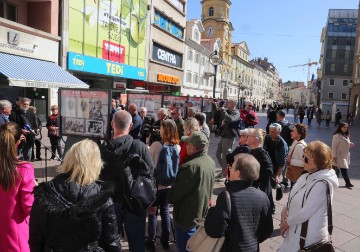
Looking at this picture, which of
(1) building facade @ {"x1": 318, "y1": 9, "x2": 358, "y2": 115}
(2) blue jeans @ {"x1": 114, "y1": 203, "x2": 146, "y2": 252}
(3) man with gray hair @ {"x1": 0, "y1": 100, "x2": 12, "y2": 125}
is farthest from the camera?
(1) building facade @ {"x1": 318, "y1": 9, "x2": 358, "y2": 115}

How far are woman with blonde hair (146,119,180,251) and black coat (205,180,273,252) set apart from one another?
1.53 metres

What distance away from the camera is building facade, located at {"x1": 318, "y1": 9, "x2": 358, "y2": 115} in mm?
65062

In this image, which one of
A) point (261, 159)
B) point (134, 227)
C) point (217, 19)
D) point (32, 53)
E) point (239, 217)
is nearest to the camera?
point (239, 217)

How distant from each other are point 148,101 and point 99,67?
11542 mm

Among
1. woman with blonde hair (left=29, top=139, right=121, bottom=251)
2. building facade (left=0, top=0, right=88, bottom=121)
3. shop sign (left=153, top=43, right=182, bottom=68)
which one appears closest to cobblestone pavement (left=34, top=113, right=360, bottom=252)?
woman with blonde hair (left=29, top=139, right=121, bottom=251)

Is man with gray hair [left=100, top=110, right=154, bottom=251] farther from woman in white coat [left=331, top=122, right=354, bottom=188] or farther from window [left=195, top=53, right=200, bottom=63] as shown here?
window [left=195, top=53, right=200, bottom=63]

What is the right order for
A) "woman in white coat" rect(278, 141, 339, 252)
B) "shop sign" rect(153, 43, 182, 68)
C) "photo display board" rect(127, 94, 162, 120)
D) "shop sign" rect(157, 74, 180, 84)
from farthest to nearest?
1. "shop sign" rect(157, 74, 180, 84)
2. "shop sign" rect(153, 43, 182, 68)
3. "photo display board" rect(127, 94, 162, 120)
4. "woman in white coat" rect(278, 141, 339, 252)

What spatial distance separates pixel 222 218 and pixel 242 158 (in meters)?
0.55

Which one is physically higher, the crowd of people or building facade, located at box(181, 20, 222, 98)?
building facade, located at box(181, 20, 222, 98)

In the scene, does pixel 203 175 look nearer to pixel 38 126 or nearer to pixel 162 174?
pixel 162 174

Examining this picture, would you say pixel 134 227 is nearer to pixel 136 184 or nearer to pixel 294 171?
pixel 136 184

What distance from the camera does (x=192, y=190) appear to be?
133 inches

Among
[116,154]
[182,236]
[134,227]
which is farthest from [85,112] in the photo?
[182,236]

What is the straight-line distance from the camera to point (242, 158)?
8.89 ft
